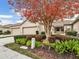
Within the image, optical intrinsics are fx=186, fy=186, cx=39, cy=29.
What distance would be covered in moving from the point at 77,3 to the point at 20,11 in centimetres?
619

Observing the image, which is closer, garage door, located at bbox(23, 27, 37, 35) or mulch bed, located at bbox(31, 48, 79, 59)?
mulch bed, located at bbox(31, 48, 79, 59)

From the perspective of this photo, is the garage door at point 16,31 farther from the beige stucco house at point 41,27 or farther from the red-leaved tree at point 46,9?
the red-leaved tree at point 46,9

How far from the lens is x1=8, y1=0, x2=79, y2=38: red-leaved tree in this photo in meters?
18.6

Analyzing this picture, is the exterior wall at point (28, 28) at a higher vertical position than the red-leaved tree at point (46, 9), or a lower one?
lower

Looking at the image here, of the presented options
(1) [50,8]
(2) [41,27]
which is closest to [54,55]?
(1) [50,8]

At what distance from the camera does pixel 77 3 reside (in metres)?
19.2

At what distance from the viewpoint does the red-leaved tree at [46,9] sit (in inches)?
731

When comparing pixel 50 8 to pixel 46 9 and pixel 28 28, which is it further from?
pixel 28 28

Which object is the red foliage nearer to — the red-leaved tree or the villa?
the red-leaved tree

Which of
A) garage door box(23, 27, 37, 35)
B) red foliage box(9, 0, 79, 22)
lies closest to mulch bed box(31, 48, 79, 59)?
red foliage box(9, 0, 79, 22)

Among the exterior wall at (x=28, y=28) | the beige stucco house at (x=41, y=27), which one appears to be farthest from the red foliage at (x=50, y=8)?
the exterior wall at (x=28, y=28)

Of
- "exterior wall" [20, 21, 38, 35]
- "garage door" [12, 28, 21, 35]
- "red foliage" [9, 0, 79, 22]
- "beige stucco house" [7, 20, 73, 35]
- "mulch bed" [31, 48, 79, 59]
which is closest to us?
"mulch bed" [31, 48, 79, 59]

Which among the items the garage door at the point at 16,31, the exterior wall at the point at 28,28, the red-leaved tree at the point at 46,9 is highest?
the red-leaved tree at the point at 46,9

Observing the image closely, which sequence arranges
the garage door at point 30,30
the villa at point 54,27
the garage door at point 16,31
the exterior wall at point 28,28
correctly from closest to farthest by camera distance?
the villa at point 54,27 < the exterior wall at point 28,28 < the garage door at point 30,30 < the garage door at point 16,31
